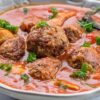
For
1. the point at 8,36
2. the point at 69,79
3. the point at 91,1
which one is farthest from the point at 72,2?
the point at 69,79

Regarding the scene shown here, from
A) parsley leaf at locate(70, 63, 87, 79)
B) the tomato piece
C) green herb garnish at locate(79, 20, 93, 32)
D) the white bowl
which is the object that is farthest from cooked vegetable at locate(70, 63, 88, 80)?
green herb garnish at locate(79, 20, 93, 32)

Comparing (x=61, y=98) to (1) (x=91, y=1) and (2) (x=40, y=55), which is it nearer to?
(2) (x=40, y=55)

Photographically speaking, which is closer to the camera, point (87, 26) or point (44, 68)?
point (44, 68)

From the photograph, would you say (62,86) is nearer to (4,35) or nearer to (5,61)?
(5,61)

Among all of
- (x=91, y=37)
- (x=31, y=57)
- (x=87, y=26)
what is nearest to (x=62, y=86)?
(x=31, y=57)

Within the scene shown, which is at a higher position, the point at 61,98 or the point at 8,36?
the point at 8,36

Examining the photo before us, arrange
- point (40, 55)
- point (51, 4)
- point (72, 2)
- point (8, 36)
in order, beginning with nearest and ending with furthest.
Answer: point (40, 55), point (8, 36), point (51, 4), point (72, 2)

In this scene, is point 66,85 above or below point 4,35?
below
